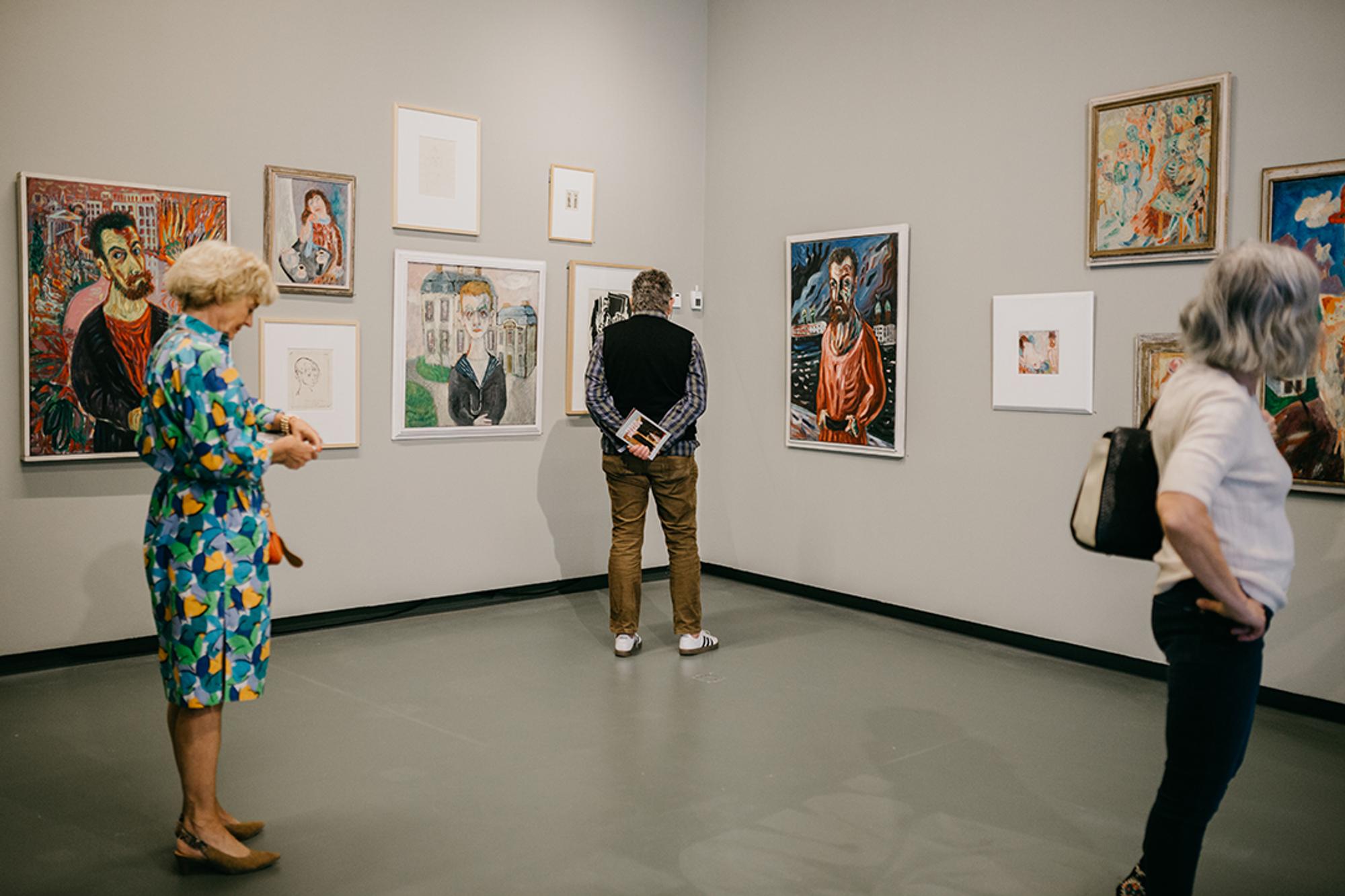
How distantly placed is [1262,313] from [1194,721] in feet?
2.65

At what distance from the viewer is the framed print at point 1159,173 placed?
440 cm

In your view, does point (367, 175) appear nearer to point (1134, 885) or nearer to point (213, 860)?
point (213, 860)

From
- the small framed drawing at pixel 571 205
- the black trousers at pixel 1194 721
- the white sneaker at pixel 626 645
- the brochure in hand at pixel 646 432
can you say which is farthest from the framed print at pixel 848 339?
the black trousers at pixel 1194 721

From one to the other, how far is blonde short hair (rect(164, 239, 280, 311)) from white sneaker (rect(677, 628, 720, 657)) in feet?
9.06

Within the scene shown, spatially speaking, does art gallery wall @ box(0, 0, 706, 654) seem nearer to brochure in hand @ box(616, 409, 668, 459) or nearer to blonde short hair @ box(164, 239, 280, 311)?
brochure in hand @ box(616, 409, 668, 459)

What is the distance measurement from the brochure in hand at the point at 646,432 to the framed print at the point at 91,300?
2079 mm

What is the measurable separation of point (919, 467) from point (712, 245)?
2083 mm

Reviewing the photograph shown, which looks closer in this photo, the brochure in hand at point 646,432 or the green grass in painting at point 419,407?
the brochure in hand at point 646,432

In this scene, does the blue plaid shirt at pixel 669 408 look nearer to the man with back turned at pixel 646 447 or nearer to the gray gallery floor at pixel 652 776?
the man with back turned at pixel 646 447

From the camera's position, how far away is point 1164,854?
7.27 feet

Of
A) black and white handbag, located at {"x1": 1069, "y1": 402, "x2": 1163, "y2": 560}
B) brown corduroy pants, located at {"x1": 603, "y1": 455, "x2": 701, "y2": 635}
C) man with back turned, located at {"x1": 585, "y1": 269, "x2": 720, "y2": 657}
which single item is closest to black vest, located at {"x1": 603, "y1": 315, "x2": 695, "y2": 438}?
man with back turned, located at {"x1": 585, "y1": 269, "x2": 720, "y2": 657}

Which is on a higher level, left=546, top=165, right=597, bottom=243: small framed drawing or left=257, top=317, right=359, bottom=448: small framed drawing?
left=546, top=165, right=597, bottom=243: small framed drawing

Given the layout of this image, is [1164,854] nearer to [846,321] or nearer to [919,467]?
[919,467]

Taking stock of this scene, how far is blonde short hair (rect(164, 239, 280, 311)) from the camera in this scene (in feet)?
8.96
